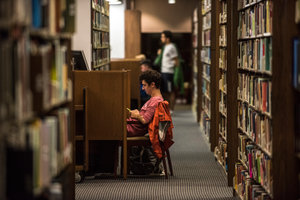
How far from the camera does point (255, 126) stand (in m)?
4.41

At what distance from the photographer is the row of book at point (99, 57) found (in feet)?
23.0

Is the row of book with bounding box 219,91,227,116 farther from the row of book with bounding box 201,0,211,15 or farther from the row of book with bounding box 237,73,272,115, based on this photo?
the row of book with bounding box 201,0,211,15

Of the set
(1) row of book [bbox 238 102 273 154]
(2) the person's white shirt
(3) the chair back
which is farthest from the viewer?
(2) the person's white shirt

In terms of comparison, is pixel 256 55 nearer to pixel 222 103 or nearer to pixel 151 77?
pixel 151 77

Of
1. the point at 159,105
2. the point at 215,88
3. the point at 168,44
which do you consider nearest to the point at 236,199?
the point at 159,105

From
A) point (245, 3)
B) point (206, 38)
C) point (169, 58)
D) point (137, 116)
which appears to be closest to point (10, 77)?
point (245, 3)

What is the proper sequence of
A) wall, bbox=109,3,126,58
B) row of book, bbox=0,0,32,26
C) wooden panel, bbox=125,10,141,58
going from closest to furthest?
row of book, bbox=0,0,32,26 → wall, bbox=109,3,126,58 → wooden panel, bbox=125,10,141,58

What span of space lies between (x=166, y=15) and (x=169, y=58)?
3.03m

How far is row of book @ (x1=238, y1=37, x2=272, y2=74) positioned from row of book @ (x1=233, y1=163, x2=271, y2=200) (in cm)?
87

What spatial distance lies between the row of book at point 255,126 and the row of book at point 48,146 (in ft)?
5.09

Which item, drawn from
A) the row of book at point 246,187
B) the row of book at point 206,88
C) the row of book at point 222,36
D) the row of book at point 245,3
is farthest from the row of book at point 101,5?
the row of book at point 246,187

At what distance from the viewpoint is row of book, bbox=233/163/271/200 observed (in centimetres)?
418

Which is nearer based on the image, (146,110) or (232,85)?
(232,85)

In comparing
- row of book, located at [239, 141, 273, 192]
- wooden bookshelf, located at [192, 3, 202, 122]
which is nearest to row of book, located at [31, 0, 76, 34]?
row of book, located at [239, 141, 273, 192]
